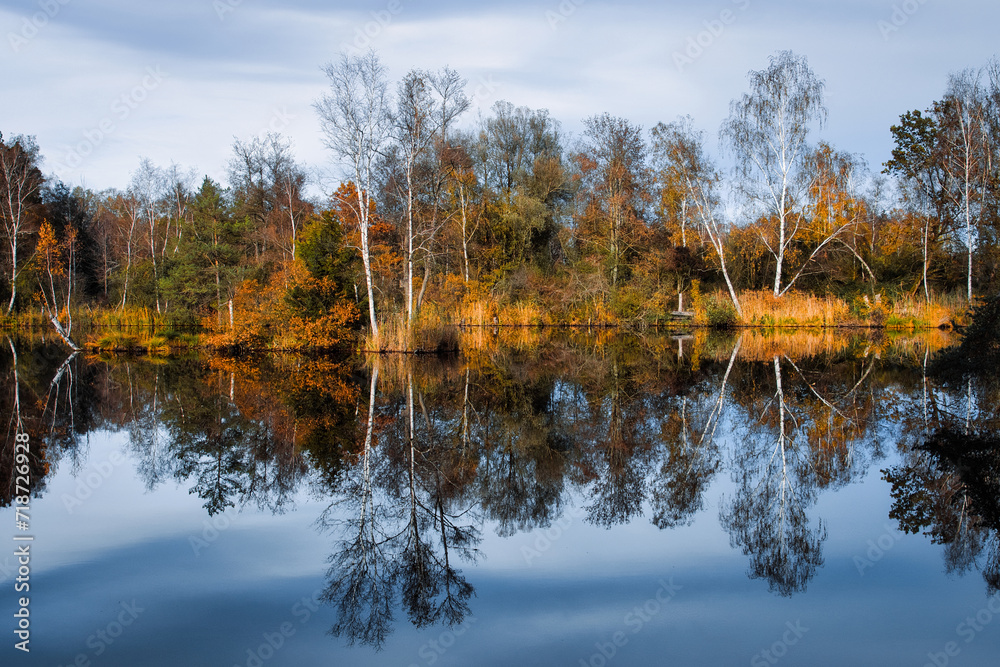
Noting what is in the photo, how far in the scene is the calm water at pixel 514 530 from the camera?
11.9ft

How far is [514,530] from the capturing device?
5355 mm

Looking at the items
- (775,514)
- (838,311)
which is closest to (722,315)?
(838,311)

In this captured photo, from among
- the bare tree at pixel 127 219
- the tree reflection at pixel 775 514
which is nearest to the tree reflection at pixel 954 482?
the tree reflection at pixel 775 514

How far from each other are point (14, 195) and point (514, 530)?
41.0 meters

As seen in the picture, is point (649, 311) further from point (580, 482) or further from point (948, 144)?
point (580, 482)

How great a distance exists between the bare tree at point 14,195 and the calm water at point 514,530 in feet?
95.0

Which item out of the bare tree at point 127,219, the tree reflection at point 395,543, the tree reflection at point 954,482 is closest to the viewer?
the tree reflection at point 395,543

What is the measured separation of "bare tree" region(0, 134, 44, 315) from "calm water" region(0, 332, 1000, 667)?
95.0 ft

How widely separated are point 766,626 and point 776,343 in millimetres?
19980

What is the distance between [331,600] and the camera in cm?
412

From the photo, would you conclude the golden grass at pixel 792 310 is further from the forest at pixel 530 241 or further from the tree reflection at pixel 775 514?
the tree reflection at pixel 775 514

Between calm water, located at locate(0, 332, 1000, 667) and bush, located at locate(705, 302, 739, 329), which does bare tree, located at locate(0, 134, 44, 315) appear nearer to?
calm water, located at locate(0, 332, 1000, 667)

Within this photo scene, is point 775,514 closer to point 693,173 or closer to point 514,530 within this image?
point 514,530

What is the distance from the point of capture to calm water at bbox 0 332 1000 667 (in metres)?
3.62
